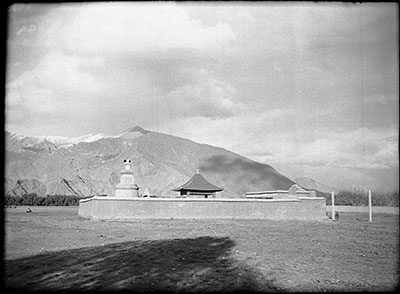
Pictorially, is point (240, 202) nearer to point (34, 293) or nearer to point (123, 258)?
point (123, 258)

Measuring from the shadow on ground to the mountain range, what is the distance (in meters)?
58.3

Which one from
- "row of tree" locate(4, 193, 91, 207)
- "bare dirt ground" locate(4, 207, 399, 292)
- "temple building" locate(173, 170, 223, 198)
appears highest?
"temple building" locate(173, 170, 223, 198)

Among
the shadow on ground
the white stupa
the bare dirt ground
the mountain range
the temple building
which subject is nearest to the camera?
the shadow on ground

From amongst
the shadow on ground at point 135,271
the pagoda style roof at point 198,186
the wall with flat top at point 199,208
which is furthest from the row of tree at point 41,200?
the shadow on ground at point 135,271

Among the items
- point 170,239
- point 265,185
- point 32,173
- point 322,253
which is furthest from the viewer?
point 265,185

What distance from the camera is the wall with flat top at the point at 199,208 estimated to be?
811 inches

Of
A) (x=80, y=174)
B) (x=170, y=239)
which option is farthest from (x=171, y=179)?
(x=170, y=239)

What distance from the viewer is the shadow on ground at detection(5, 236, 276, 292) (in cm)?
593

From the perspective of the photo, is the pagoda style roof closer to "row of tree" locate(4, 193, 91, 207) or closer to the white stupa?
the white stupa

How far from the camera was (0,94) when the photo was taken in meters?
2.54

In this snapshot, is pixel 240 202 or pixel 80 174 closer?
pixel 240 202

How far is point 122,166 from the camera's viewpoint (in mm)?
82750

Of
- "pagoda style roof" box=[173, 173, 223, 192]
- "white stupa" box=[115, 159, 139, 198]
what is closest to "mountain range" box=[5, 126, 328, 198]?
"pagoda style roof" box=[173, 173, 223, 192]

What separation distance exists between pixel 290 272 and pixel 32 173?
74.9m
